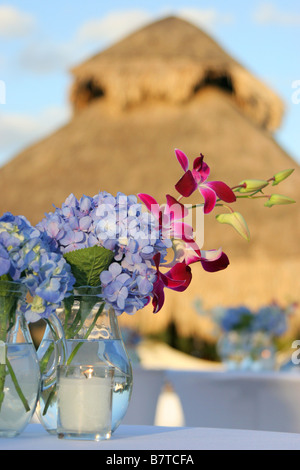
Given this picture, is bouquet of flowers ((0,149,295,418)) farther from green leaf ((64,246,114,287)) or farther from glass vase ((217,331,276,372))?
glass vase ((217,331,276,372))

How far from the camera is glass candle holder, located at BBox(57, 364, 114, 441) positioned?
875 mm

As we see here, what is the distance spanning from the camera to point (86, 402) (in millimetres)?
875

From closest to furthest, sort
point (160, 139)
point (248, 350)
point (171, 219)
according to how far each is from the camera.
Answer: point (171, 219)
point (248, 350)
point (160, 139)

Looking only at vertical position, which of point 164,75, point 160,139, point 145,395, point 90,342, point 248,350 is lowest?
point 145,395

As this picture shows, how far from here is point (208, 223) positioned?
983 cm

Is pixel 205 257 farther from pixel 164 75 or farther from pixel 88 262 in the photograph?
pixel 164 75

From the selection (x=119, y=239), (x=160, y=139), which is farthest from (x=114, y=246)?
(x=160, y=139)

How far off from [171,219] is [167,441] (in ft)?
0.89

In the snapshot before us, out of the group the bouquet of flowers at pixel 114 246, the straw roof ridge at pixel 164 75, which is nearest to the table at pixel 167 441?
the bouquet of flowers at pixel 114 246

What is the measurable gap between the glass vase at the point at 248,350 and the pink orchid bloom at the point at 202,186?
85.3 inches

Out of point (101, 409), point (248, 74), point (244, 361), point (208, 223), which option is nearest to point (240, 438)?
point (101, 409)

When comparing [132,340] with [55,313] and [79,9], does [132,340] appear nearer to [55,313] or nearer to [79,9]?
[55,313]

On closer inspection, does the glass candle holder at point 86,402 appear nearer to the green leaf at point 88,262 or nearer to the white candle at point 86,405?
the white candle at point 86,405

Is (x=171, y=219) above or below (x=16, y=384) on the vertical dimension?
above
